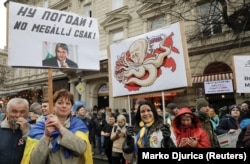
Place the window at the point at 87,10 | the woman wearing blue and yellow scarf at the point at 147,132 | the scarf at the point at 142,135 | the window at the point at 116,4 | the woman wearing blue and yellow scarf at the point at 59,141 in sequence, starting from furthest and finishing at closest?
the window at the point at 87,10 < the window at the point at 116,4 < the scarf at the point at 142,135 < the woman wearing blue and yellow scarf at the point at 147,132 < the woman wearing blue and yellow scarf at the point at 59,141

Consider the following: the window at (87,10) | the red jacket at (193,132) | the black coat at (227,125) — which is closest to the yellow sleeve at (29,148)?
the red jacket at (193,132)

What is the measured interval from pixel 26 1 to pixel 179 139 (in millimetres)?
27672

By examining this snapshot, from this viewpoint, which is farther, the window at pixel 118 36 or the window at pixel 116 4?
the window at pixel 116 4

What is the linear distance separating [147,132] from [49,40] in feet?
5.65

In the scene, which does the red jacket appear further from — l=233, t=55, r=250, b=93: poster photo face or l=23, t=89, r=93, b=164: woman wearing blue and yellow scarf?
l=233, t=55, r=250, b=93: poster photo face

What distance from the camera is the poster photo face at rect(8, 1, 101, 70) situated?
3.46 m

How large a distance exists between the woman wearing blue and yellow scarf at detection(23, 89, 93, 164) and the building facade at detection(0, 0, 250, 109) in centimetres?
613

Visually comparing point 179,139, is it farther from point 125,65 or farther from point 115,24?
point 115,24

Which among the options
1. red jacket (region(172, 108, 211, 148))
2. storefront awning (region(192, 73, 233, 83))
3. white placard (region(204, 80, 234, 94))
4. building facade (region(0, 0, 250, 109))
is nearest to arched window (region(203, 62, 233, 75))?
building facade (region(0, 0, 250, 109))

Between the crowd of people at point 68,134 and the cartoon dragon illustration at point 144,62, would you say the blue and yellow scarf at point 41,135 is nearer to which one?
the crowd of people at point 68,134

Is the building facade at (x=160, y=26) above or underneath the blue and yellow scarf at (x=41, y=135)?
above

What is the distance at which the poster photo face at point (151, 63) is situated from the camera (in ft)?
13.4

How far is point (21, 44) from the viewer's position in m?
3.45

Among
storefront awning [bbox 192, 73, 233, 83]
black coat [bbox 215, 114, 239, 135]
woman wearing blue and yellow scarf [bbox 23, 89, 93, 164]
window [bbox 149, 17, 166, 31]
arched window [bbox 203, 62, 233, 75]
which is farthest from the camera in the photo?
window [bbox 149, 17, 166, 31]
